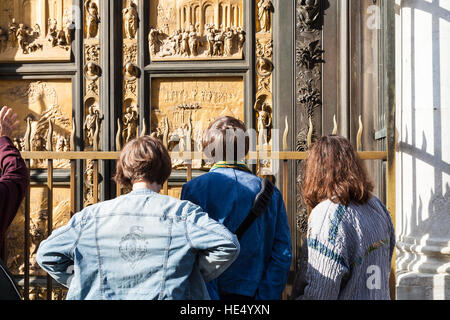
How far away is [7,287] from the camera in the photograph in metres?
2.29

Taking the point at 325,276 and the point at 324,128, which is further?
the point at 324,128

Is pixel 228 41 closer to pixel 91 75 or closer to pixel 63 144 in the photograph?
pixel 91 75

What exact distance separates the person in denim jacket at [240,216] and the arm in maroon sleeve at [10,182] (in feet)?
2.93

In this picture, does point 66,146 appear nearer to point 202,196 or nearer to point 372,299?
point 202,196

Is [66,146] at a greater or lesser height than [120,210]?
greater

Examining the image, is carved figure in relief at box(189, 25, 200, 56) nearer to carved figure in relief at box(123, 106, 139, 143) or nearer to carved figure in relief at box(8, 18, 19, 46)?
carved figure in relief at box(123, 106, 139, 143)

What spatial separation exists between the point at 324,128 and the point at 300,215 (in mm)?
953

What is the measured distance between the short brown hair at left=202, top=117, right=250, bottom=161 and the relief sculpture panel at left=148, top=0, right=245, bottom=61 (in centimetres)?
324

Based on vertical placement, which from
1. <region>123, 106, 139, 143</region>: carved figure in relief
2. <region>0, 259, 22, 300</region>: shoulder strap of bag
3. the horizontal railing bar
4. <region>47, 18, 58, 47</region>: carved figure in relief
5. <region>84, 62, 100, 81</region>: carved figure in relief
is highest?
<region>47, 18, 58, 47</region>: carved figure in relief

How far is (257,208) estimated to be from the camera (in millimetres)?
2547

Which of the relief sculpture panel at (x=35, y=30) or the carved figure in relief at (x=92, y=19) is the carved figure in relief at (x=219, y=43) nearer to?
the carved figure in relief at (x=92, y=19)

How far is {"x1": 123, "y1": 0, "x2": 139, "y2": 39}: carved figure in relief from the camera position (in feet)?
19.2

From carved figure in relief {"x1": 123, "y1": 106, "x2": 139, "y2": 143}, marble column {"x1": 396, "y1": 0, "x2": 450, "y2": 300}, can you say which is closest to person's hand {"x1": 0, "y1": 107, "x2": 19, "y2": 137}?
marble column {"x1": 396, "y1": 0, "x2": 450, "y2": 300}
